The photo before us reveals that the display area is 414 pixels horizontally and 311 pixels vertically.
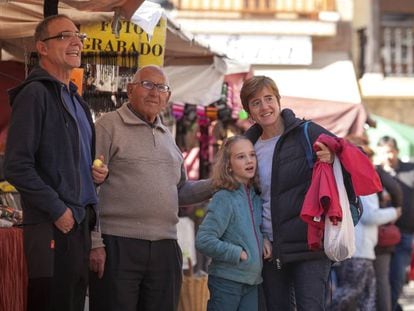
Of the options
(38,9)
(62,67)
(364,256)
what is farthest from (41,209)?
(364,256)

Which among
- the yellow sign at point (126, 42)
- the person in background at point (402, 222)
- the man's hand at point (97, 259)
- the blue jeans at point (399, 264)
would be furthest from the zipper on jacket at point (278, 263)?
the blue jeans at point (399, 264)

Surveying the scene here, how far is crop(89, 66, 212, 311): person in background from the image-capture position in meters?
5.58

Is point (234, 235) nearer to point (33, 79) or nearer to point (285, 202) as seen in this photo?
point (285, 202)

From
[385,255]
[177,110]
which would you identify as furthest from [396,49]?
[385,255]

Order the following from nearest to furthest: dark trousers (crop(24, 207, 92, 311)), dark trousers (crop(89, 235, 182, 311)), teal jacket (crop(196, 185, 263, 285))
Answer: dark trousers (crop(24, 207, 92, 311))
dark trousers (crop(89, 235, 182, 311))
teal jacket (crop(196, 185, 263, 285))

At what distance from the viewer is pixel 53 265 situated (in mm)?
4918

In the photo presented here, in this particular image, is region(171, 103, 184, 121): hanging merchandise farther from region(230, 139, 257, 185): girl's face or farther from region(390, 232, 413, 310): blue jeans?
region(230, 139, 257, 185): girl's face

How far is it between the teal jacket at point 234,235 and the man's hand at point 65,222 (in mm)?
1195

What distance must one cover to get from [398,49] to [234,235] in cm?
1896

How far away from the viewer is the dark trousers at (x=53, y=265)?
489 cm

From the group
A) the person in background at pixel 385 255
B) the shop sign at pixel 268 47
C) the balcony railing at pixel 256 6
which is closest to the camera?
the person in background at pixel 385 255

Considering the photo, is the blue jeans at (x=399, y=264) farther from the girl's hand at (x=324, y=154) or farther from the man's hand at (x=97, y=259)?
the man's hand at (x=97, y=259)

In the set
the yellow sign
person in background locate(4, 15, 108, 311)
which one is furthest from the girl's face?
the yellow sign

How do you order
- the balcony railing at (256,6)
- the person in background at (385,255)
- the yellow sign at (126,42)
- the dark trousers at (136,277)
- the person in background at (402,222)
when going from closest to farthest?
the dark trousers at (136,277), the yellow sign at (126,42), the person in background at (385,255), the person in background at (402,222), the balcony railing at (256,6)
